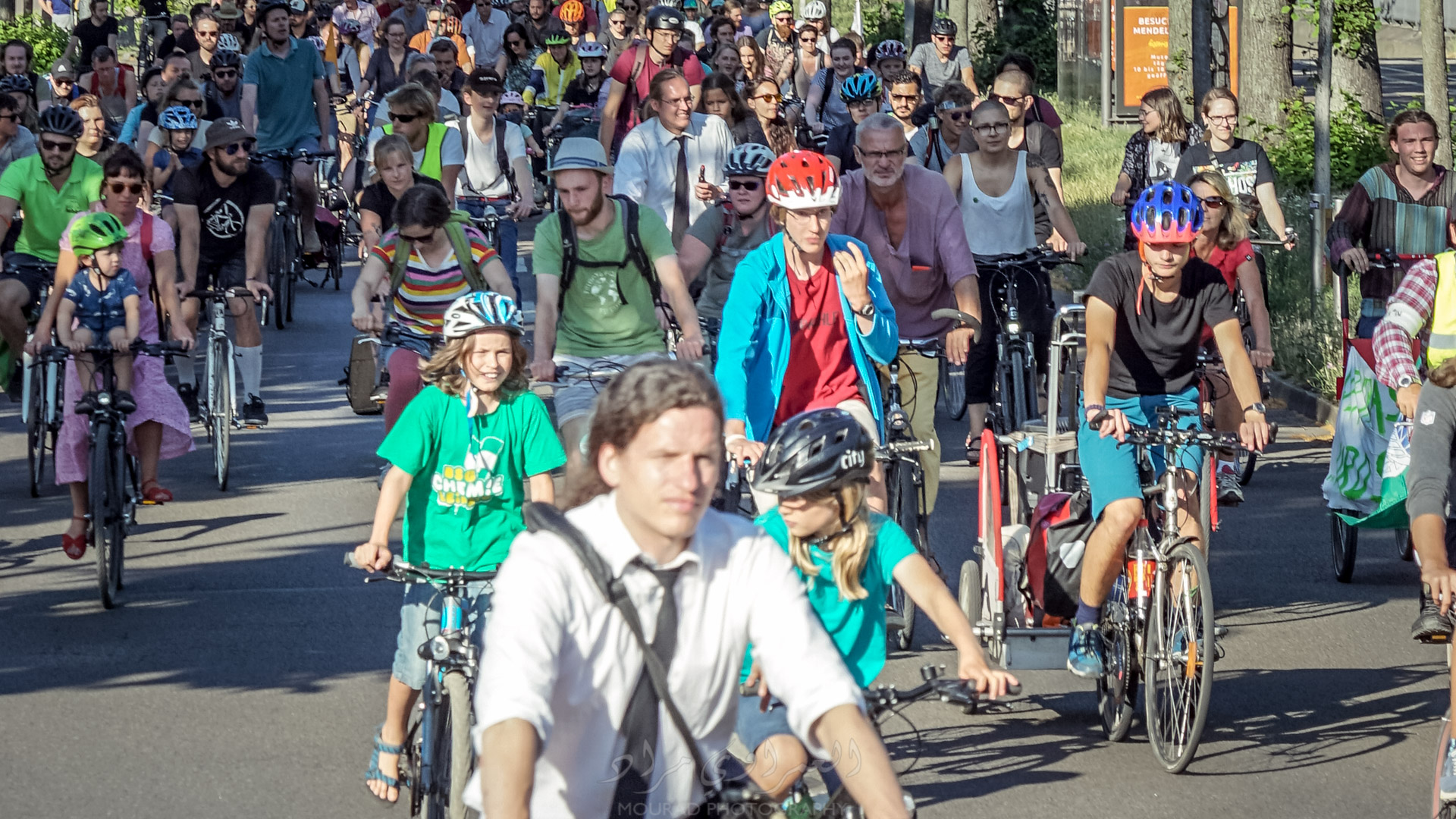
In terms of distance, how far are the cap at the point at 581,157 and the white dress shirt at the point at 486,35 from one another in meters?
19.2

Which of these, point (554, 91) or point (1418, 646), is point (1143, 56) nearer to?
point (554, 91)

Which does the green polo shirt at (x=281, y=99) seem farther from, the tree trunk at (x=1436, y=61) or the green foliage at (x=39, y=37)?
the green foliage at (x=39, y=37)

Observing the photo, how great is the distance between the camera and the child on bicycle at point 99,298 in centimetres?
1018

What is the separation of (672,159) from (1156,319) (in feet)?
19.0

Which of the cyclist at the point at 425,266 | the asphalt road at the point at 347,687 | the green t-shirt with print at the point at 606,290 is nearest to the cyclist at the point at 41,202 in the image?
the asphalt road at the point at 347,687

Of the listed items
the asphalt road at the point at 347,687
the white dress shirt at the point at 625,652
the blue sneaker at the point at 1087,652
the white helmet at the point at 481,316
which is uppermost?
the white helmet at the point at 481,316

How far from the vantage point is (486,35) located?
91.4 feet

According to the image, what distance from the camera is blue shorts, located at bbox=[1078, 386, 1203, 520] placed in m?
7.10

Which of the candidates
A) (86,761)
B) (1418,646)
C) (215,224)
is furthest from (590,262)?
(215,224)

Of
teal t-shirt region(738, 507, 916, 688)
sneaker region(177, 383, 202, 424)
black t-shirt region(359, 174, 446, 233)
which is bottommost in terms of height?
sneaker region(177, 383, 202, 424)

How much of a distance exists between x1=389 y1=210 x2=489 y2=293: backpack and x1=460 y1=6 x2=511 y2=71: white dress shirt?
18030mm

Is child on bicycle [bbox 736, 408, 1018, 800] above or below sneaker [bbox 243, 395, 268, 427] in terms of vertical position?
above

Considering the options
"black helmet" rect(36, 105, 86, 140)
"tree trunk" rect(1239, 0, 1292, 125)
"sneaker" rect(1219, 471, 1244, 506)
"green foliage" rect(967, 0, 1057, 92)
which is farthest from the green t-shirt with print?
"green foliage" rect(967, 0, 1057, 92)

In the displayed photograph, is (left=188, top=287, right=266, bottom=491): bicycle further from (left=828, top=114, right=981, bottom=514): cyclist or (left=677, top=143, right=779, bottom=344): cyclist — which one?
(left=828, top=114, right=981, bottom=514): cyclist
